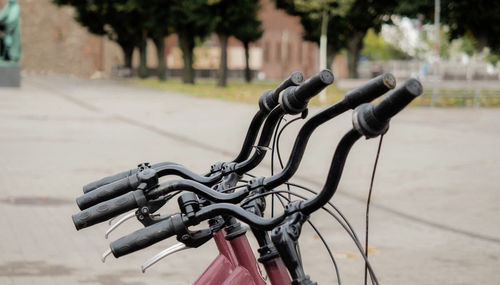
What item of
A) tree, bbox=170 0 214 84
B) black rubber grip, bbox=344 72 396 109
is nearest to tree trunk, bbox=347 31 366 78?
tree, bbox=170 0 214 84

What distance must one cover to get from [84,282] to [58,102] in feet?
73.4

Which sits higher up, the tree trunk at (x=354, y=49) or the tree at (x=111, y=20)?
the tree at (x=111, y=20)

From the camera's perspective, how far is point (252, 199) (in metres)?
2.20

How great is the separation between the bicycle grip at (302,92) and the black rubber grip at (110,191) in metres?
0.42

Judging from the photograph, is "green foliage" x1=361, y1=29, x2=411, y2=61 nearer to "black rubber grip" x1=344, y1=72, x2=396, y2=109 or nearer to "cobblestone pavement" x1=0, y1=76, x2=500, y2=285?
"cobblestone pavement" x1=0, y1=76, x2=500, y2=285

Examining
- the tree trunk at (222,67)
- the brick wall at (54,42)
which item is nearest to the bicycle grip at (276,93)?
the tree trunk at (222,67)

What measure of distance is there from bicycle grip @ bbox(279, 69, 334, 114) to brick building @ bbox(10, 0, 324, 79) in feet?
224

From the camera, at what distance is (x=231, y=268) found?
249 cm

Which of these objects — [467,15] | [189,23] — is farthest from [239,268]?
[189,23]

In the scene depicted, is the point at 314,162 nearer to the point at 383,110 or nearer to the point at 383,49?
the point at 383,110

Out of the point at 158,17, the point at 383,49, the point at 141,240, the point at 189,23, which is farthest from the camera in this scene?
the point at 383,49

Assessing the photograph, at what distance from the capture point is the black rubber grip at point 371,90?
1.84m

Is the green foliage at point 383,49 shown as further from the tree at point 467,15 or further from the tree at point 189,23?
the tree at point 467,15

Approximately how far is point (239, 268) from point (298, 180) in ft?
26.9
